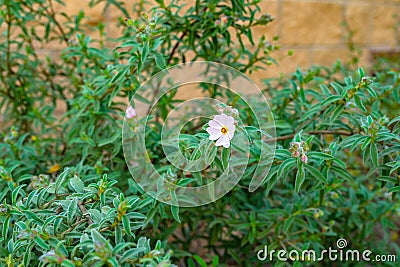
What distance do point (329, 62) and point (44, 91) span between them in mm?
2083

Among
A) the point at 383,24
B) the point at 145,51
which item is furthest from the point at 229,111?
the point at 383,24

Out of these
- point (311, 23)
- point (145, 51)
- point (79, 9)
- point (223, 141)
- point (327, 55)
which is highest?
point (311, 23)

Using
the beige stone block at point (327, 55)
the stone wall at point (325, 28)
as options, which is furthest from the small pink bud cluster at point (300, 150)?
the beige stone block at point (327, 55)

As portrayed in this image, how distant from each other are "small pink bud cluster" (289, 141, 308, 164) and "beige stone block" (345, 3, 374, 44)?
2.27 meters

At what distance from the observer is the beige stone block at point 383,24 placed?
3.26m

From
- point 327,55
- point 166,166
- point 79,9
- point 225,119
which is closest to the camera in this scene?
point 225,119

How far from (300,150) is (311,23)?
2.23m

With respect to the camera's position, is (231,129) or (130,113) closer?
(231,129)

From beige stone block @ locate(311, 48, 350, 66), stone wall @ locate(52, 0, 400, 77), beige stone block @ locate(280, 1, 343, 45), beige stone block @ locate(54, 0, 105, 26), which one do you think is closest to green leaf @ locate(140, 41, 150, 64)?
beige stone block @ locate(54, 0, 105, 26)

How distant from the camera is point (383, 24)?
3.29m

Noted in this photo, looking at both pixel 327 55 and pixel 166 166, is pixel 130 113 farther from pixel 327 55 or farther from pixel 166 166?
pixel 327 55

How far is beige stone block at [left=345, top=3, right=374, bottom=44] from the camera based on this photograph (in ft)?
10.5

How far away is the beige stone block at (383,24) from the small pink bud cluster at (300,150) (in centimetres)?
245

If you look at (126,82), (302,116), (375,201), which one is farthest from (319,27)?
(126,82)
